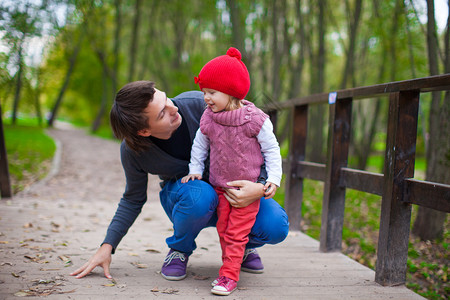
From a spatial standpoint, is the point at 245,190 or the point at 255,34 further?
the point at 255,34

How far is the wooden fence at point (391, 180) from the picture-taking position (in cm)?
242

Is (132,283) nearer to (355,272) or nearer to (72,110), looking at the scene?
(355,272)

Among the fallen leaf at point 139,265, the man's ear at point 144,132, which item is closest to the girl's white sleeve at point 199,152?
the man's ear at point 144,132

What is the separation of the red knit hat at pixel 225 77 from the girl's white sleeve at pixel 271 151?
0.25 m

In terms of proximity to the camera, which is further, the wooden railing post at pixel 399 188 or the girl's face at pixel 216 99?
the wooden railing post at pixel 399 188

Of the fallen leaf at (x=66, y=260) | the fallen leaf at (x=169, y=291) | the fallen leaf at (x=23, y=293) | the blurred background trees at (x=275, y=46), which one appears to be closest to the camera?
the fallen leaf at (x=23, y=293)

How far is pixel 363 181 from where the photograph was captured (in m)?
3.04

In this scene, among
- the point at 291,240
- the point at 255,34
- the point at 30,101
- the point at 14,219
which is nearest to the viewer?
the point at 291,240

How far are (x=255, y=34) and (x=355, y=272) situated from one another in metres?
14.0

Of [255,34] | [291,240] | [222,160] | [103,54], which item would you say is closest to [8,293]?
Answer: [222,160]

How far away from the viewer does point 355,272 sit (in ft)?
9.37

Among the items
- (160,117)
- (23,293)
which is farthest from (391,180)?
(23,293)

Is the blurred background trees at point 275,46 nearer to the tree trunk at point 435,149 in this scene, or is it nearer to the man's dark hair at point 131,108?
the tree trunk at point 435,149

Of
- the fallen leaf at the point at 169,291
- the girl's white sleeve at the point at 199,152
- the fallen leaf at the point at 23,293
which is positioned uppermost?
the girl's white sleeve at the point at 199,152
